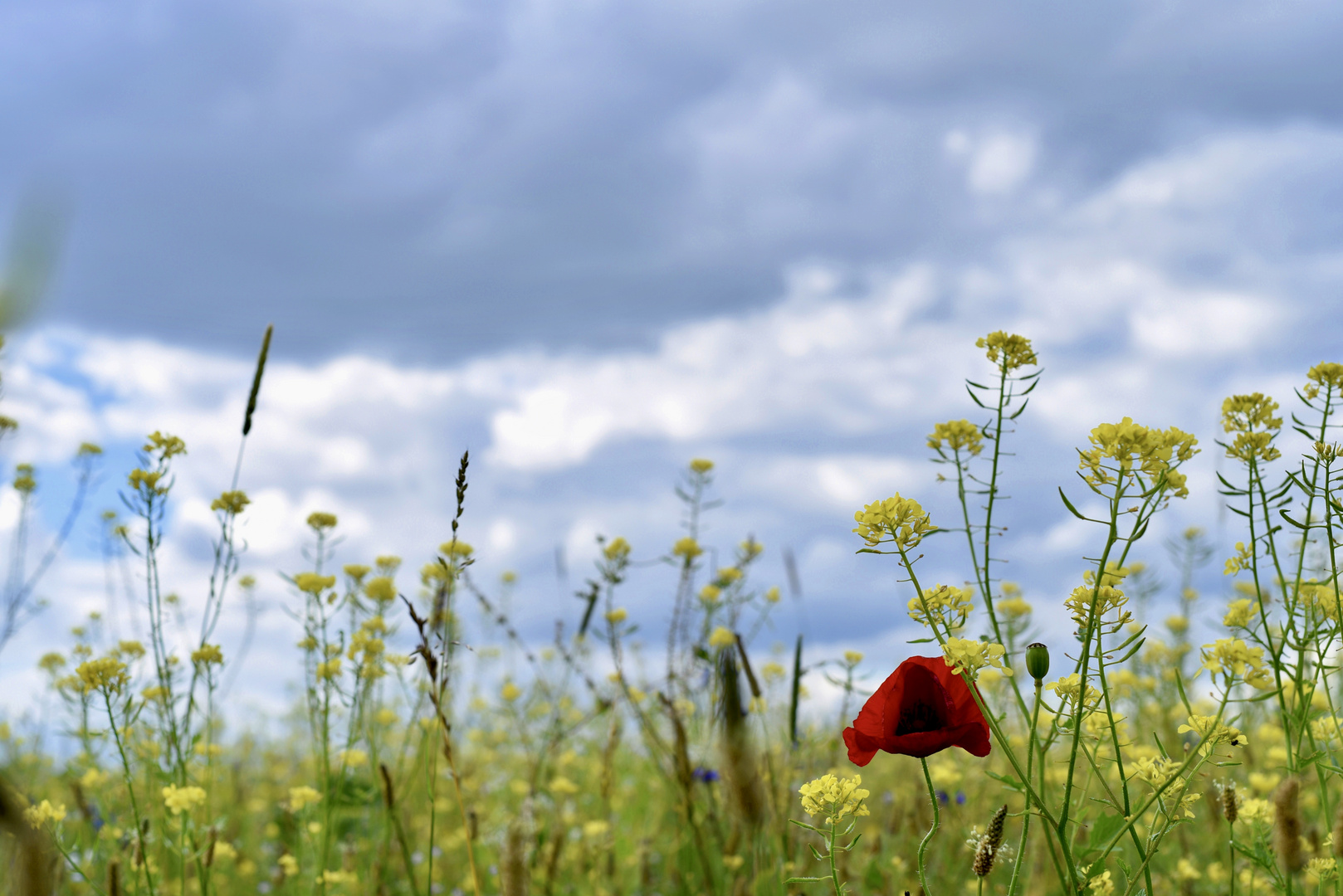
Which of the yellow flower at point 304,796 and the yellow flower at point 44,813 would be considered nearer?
the yellow flower at point 44,813

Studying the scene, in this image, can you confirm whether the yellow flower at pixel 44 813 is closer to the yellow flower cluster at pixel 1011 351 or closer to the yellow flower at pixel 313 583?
the yellow flower at pixel 313 583

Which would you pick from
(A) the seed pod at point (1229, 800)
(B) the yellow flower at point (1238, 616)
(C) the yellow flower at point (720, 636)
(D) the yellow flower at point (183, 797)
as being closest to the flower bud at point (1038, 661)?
(A) the seed pod at point (1229, 800)

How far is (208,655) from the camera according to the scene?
128 inches

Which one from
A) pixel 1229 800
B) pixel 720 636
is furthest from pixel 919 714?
pixel 720 636

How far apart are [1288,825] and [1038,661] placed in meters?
0.38

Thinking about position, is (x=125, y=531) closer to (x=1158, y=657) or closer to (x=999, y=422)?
(x=999, y=422)

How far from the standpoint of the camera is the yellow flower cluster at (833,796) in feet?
5.29

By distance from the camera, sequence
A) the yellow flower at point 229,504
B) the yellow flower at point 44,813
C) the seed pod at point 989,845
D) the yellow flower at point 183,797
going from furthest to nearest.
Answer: the yellow flower at point 229,504, the yellow flower at point 183,797, the yellow flower at point 44,813, the seed pod at point 989,845

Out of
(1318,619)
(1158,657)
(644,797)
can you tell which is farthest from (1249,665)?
(644,797)

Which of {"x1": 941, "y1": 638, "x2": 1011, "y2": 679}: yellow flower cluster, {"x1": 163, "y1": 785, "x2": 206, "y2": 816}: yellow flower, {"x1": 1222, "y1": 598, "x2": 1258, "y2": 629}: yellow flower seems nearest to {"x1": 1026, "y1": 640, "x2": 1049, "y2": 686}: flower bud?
{"x1": 941, "y1": 638, "x2": 1011, "y2": 679}: yellow flower cluster

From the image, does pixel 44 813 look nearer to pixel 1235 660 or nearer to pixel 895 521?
pixel 895 521

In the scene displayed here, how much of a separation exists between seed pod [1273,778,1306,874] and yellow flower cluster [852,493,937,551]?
579 mm

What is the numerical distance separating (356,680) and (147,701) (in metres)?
0.71

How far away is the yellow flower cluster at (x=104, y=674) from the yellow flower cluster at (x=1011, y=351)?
2.44 metres
